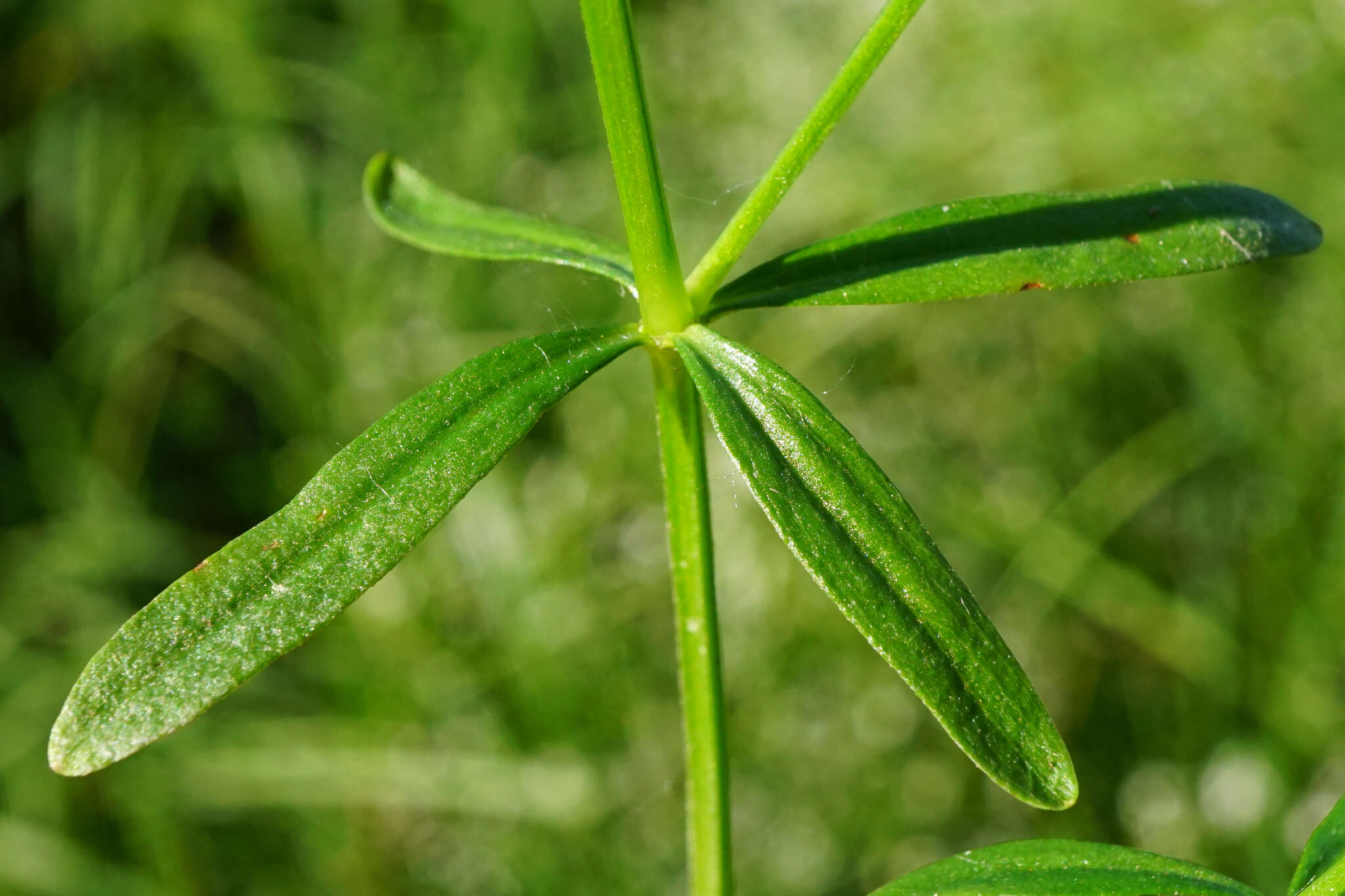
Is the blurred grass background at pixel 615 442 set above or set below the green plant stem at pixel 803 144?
above

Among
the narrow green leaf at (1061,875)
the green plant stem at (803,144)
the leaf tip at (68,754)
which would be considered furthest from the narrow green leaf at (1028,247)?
the leaf tip at (68,754)

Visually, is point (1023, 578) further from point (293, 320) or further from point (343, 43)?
point (343, 43)

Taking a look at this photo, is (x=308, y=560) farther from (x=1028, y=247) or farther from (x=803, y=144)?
(x=1028, y=247)

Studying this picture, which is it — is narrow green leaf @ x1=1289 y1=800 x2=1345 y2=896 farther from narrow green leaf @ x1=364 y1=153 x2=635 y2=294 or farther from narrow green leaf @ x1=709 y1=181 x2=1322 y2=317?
narrow green leaf @ x1=364 y1=153 x2=635 y2=294

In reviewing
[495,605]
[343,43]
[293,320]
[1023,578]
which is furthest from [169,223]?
[1023,578]

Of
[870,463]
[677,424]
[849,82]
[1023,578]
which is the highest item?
[1023,578]

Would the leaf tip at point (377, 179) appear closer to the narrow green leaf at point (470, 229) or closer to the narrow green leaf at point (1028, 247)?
the narrow green leaf at point (470, 229)
